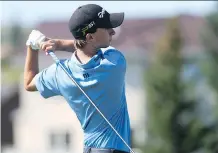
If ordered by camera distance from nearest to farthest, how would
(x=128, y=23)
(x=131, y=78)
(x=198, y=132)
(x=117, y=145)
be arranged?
(x=117, y=145) < (x=198, y=132) < (x=131, y=78) < (x=128, y=23)

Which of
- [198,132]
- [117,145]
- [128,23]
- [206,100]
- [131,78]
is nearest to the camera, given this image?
[117,145]

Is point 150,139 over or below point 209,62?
below

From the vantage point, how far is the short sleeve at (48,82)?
22.4ft

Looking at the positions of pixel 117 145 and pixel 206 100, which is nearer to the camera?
pixel 117 145

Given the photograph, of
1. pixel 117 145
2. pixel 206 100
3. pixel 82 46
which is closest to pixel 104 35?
pixel 82 46

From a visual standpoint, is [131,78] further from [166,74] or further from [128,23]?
[128,23]

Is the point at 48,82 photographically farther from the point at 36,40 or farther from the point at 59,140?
the point at 59,140

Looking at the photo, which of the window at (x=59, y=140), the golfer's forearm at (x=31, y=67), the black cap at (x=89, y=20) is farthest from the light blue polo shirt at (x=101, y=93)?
the window at (x=59, y=140)

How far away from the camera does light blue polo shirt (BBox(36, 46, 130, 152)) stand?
21.8ft

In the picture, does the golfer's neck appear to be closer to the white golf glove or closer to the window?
the white golf glove

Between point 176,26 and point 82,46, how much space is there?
42552mm

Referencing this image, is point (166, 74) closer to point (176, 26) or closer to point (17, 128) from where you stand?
point (176, 26)

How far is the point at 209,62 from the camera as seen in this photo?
167 feet

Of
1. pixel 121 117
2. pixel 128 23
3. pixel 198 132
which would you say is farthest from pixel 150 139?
pixel 121 117
